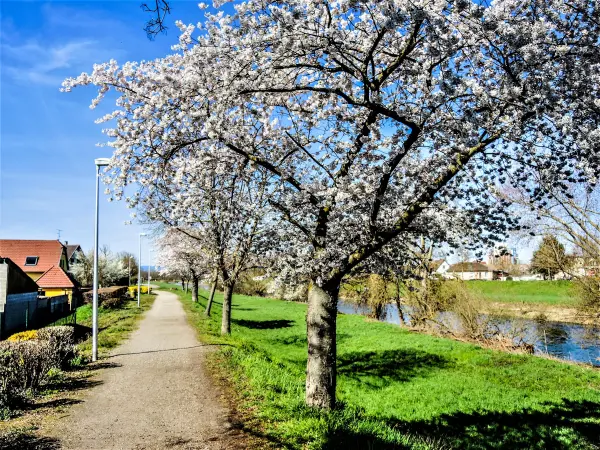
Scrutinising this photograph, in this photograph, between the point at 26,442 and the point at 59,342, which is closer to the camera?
the point at 26,442

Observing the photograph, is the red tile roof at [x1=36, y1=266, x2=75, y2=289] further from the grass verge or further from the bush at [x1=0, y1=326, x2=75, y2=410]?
the bush at [x1=0, y1=326, x2=75, y2=410]

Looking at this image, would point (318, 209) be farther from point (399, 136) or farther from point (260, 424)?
point (260, 424)

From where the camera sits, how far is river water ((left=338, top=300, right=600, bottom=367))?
66.6 feet

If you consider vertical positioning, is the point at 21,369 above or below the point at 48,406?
above

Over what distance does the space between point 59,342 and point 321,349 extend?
7.68 meters

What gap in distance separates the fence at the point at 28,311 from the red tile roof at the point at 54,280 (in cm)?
792

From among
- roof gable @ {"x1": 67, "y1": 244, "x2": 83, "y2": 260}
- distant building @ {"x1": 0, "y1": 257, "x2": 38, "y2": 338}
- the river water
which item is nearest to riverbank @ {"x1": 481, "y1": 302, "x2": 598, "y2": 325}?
the river water

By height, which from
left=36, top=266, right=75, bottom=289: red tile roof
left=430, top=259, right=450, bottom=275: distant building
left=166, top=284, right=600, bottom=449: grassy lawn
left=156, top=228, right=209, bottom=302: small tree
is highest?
left=156, top=228, right=209, bottom=302: small tree

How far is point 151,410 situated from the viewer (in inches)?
301

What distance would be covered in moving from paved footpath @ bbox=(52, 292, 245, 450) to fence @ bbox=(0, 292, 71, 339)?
1050cm

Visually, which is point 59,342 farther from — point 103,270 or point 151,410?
point 103,270

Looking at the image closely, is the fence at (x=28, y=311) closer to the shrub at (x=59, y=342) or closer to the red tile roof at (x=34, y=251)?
the shrub at (x=59, y=342)

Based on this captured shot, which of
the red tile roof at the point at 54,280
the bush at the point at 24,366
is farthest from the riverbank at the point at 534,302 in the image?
the red tile roof at the point at 54,280

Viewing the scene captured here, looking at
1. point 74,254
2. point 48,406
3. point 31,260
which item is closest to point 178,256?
point 48,406
